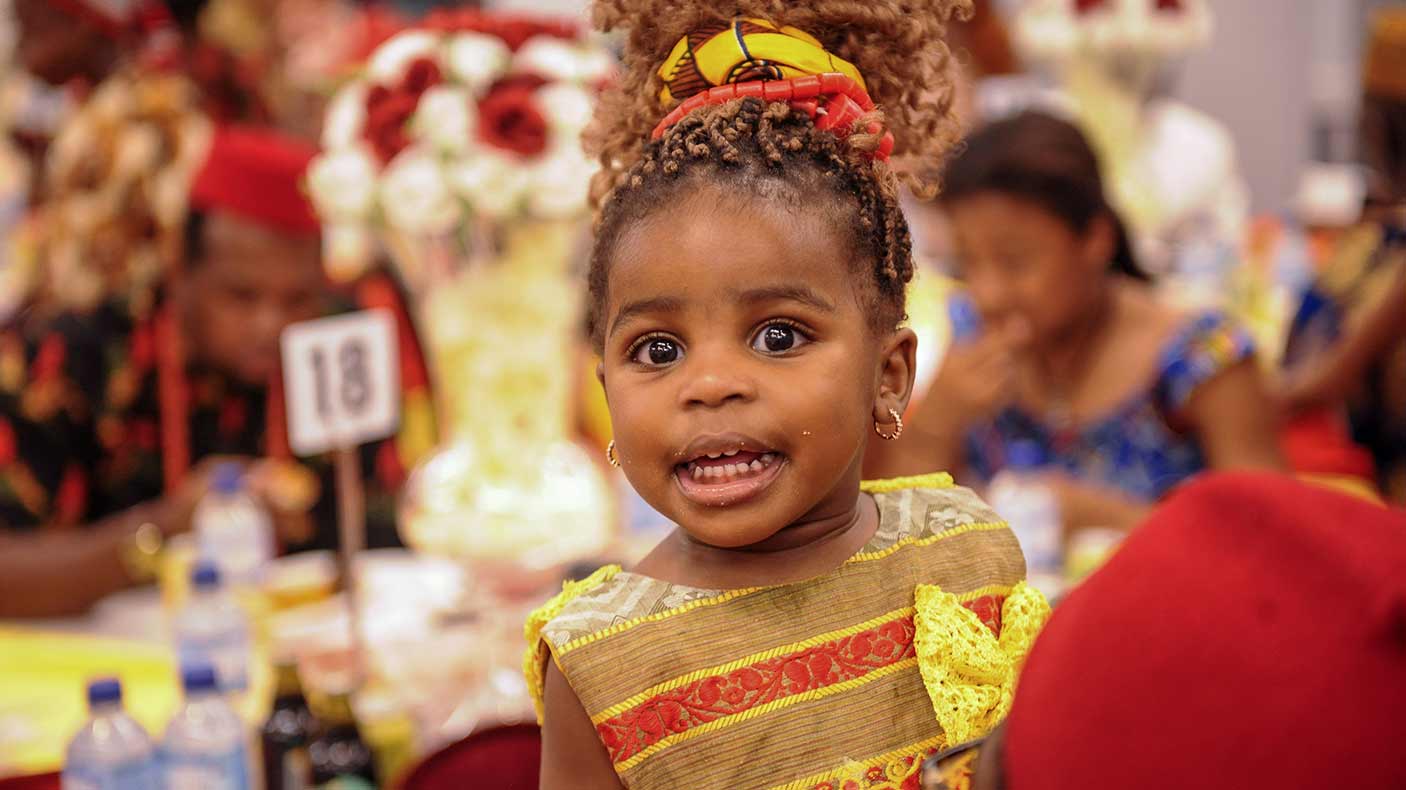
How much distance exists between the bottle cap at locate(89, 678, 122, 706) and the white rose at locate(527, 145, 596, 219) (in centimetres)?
97

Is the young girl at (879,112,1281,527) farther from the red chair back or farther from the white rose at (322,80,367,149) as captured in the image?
the red chair back

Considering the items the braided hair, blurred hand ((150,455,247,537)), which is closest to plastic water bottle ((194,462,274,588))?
blurred hand ((150,455,247,537))

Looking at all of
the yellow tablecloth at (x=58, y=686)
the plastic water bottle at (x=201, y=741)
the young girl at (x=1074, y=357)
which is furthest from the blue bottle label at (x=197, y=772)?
the young girl at (x=1074, y=357)

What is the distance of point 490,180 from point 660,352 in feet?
4.13

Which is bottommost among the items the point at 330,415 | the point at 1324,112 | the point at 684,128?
the point at 1324,112

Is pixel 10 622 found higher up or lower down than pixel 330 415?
lower down

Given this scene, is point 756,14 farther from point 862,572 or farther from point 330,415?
point 330,415

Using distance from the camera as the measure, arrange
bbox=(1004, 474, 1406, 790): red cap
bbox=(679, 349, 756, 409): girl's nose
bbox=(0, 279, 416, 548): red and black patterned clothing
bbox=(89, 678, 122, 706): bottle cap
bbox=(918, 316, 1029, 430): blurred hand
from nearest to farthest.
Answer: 1. bbox=(1004, 474, 1406, 790): red cap
2. bbox=(679, 349, 756, 409): girl's nose
3. bbox=(89, 678, 122, 706): bottle cap
4. bbox=(918, 316, 1029, 430): blurred hand
5. bbox=(0, 279, 416, 548): red and black patterned clothing

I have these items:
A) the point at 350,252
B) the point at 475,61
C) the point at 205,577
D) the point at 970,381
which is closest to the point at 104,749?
the point at 205,577

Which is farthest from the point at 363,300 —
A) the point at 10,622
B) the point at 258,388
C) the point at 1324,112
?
the point at 1324,112

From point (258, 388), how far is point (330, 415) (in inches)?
41.4

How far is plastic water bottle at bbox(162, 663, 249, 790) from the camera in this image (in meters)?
1.49

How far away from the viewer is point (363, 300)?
Result: 321 cm

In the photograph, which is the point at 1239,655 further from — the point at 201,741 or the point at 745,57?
the point at 201,741
